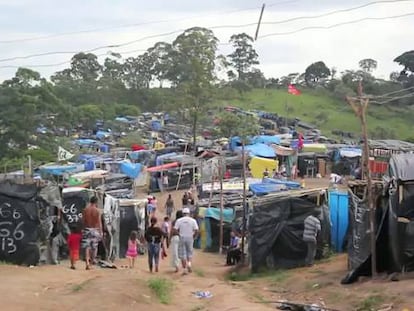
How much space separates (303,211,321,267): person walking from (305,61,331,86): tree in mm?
85296

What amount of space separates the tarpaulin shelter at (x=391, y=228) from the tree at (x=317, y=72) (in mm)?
87393

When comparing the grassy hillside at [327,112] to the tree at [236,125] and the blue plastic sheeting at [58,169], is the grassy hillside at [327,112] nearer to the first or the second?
the tree at [236,125]

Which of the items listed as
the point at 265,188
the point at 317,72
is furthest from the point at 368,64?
the point at 265,188

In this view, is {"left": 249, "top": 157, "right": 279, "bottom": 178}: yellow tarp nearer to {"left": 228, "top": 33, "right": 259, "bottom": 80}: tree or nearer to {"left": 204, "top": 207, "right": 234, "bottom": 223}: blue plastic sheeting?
{"left": 204, "top": 207, "right": 234, "bottom": 223}: blue plastic sheeting

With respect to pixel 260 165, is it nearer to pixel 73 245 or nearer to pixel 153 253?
pixel 153 253

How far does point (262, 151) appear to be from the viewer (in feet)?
144

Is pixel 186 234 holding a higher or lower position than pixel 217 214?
higher

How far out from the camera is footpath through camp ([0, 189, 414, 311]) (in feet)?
33.0

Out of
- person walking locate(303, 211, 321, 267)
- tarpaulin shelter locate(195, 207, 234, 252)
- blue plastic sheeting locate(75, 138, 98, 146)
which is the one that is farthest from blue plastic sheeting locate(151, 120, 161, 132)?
person walking locate(303, 211, 321, 267)

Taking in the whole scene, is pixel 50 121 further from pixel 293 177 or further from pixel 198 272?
pixel 198 272

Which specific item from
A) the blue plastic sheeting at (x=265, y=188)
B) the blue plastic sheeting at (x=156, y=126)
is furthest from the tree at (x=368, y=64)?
the blue plastic sheeting at (x=265, y=188)

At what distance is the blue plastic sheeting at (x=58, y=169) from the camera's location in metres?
35.9

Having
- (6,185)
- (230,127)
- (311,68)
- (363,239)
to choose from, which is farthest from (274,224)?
(311,68)

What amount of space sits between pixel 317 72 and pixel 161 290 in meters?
92.1
